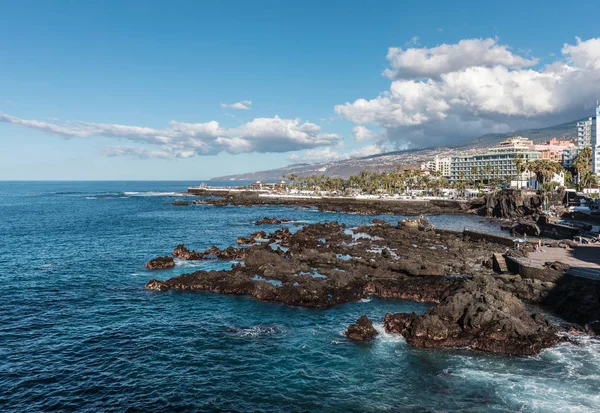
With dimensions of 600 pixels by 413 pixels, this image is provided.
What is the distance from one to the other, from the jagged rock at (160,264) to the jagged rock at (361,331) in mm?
27672

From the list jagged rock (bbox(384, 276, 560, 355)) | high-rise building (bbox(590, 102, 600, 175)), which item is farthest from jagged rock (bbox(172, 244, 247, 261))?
high-rise building (bbox(590, 102, 600, 175))

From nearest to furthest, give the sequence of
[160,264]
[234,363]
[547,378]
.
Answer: [547,378]
[234,363]
[160,264]

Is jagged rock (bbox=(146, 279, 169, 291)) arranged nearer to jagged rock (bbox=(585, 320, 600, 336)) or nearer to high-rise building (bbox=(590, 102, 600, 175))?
jagged rock (bbox=(585, 320, 600, 336))

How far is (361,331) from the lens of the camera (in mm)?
27859

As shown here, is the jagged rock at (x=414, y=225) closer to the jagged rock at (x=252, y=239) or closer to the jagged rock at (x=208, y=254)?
the jagged rock at (x=252, y=239)

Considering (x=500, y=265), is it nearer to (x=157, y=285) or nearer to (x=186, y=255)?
(x=157, y=285)

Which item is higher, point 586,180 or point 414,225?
point 586,180

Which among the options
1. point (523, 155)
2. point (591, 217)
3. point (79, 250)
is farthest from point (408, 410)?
point (523, 155)

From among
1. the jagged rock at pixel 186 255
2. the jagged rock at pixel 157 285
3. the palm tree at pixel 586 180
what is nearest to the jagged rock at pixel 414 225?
the jagged rock at pixel 186 255

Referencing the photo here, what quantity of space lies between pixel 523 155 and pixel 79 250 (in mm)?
200869

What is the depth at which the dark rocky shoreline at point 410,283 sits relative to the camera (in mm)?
27266

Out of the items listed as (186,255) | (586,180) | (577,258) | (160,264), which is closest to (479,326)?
(577,258)

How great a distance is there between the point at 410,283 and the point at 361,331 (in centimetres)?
1312

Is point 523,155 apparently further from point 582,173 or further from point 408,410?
point 408,410
